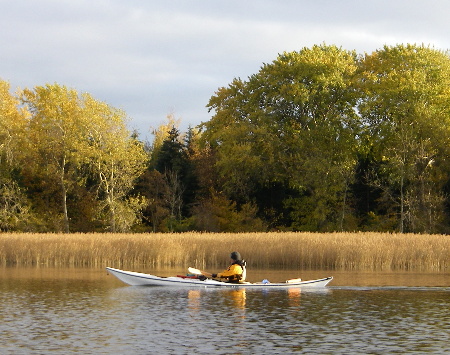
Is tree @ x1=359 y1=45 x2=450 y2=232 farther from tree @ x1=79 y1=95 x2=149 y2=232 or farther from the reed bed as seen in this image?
tree @ x1=79 y1=95 x2=149 y2=232

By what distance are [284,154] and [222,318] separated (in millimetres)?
33555

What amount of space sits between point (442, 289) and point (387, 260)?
295 inches

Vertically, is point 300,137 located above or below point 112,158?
above

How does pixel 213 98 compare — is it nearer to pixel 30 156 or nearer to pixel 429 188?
pixel 30 156

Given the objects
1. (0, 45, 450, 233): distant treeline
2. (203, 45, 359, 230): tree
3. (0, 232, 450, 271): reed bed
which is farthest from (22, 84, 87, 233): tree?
(0, 232, 450, 271): reed bed

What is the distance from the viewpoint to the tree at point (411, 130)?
46938 millimetres

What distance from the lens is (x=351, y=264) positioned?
30.8 metres

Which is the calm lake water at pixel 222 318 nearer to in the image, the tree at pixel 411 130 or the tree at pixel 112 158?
the tree at pixel 411 130

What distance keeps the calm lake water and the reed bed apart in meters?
4.39

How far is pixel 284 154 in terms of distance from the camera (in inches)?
1998

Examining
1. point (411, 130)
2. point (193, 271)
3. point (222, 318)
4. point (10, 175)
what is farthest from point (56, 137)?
point (222, 318)

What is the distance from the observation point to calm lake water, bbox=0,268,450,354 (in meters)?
14.1

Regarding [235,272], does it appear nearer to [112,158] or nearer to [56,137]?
[112,158]

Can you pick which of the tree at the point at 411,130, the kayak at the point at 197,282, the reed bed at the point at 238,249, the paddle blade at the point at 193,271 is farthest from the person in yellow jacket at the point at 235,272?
the tree at the point at 411,130
